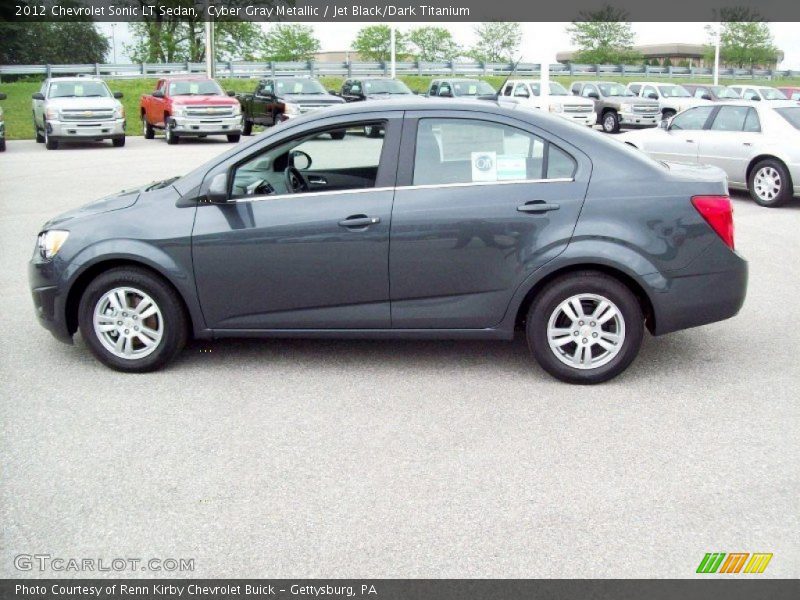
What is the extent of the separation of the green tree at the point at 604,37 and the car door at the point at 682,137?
59.5 m

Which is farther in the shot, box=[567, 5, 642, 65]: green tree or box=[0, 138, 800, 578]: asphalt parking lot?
box=[567, 5, 642, 65]: green tree

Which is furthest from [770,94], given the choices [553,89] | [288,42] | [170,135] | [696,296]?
[288,42]

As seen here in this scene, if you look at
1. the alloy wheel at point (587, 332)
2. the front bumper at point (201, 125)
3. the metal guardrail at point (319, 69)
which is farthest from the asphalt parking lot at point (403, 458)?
the metal guardrail at point (319, 69)

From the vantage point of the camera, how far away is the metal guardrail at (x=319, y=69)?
160 feet

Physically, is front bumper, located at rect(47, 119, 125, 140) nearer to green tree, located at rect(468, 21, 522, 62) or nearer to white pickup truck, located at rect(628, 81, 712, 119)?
white pickup truck, located at rect(628, 81, 712, 119)

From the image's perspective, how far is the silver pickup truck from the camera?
24.7 metres

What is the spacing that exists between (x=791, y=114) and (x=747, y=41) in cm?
6688

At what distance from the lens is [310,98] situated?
2972 centimetres

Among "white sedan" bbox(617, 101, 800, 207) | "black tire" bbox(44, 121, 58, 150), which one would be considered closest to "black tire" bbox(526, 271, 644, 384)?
"white sedan" bbox(617, 101, 800, 207)

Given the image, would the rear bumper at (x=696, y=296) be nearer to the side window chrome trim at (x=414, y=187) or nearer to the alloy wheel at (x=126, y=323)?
the side window chrome trim at (x=414, y=187)

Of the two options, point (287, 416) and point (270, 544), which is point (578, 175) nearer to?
point (287, 416)
